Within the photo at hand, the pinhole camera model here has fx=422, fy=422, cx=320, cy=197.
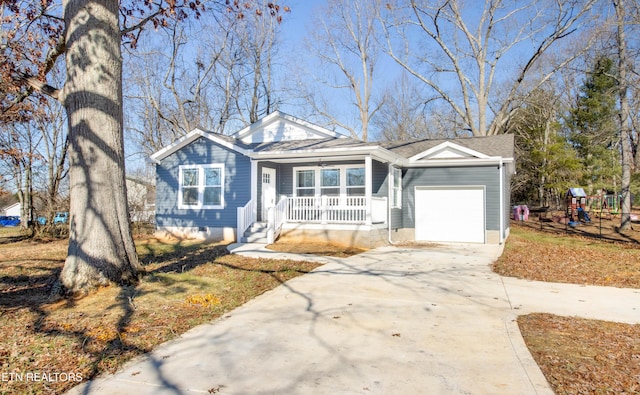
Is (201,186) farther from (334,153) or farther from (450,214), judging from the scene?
(450,214)

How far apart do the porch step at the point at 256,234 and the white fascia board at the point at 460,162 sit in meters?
5.62

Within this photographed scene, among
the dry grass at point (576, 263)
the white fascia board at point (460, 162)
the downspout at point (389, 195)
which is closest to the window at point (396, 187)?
the downspout at point (389, 195)

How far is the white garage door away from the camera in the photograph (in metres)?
15.0

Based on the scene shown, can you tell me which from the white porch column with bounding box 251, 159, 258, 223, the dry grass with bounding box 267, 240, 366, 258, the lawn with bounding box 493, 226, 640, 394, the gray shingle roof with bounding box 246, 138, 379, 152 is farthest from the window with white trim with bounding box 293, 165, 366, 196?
the lawn with bounding box 493, 226, 640, 394

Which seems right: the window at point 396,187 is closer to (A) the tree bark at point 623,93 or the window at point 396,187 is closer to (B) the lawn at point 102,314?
(B) the lawn at point 102,314

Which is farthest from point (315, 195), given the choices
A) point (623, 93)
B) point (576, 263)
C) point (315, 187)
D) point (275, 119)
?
point (623, 93)

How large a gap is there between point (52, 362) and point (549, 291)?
688cm

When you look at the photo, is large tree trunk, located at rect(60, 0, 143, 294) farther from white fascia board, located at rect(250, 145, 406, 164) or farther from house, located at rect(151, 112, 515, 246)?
white fascia board, located at rect(250, 145, 406, 164)

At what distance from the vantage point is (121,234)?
628cm

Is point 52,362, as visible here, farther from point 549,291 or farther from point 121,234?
point 549,291

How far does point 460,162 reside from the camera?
14.9 metres

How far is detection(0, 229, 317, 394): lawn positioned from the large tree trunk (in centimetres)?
45

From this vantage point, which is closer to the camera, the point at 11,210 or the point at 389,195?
the point at 389,195

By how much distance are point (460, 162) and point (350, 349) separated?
1208cm
